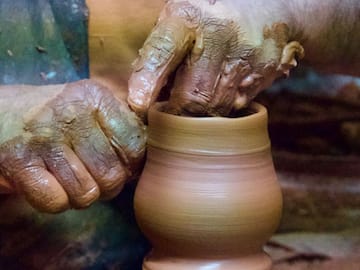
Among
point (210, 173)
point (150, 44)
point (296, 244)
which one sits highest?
point (150, 44)

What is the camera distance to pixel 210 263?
101cm

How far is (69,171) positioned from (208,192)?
6.3 inches

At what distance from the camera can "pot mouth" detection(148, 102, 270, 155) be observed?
981mm

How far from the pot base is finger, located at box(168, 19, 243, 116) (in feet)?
0.56

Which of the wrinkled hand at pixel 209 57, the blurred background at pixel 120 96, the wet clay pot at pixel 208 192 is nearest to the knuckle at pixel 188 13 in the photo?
the wrinkled hand at pixel 209 57

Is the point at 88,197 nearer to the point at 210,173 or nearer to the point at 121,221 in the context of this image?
the point at 210,173

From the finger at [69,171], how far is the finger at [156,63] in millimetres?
92

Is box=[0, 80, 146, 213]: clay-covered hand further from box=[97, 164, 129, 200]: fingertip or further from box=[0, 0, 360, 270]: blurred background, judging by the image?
box=[0, 0, 360, 270]: blurred background

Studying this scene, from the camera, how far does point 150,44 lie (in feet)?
3.23

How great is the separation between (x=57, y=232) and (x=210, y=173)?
1.13 feet

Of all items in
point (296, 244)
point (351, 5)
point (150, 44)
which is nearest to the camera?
point (150, 44)

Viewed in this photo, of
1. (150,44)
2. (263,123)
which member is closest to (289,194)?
(263,123)

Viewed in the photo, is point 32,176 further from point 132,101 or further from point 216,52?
point 216,52

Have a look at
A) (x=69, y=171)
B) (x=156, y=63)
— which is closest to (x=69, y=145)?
(x=69, y=171)
